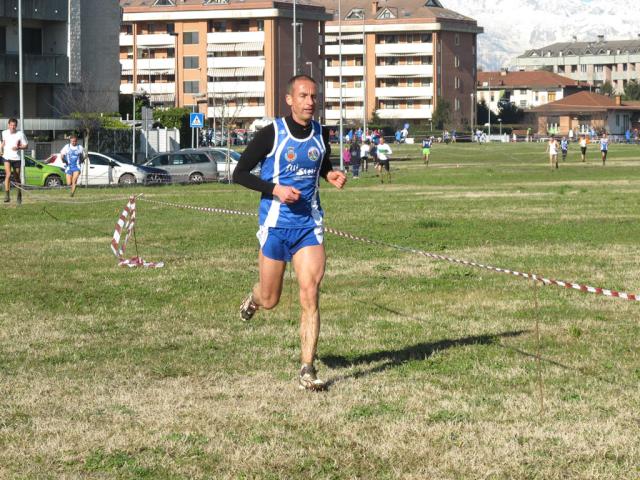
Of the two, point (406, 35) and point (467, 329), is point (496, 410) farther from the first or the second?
point (406, 35)

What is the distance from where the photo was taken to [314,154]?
9430 mm

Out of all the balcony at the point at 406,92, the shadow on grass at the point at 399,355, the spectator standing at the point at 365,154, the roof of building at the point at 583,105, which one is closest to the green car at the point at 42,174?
the spectator standing at the point at 365,154

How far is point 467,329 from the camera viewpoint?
11875mm

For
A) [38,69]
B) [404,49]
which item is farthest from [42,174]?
[404,49]

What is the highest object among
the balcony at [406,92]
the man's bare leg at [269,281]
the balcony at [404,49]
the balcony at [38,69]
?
the balcony at [404,49]

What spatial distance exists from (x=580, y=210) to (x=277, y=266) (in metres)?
20.6

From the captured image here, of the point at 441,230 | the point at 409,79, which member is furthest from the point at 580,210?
the point at 409,79

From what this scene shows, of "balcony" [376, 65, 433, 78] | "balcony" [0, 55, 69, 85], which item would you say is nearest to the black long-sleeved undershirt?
"balcony" [0, 55, 69, 85]

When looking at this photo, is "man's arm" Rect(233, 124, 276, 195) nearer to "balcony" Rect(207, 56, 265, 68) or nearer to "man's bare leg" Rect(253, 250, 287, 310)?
"man's bare leg" Rect(253, 250, 287, 310)

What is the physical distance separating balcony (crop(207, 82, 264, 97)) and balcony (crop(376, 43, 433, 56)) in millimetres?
28140

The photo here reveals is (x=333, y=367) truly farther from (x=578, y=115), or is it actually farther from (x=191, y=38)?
(x=578, y=115)

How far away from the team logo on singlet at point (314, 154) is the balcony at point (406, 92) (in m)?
164

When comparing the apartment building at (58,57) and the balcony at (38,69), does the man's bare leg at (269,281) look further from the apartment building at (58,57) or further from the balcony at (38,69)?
the balcony at (38,69)

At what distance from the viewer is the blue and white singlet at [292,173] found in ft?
30.8
